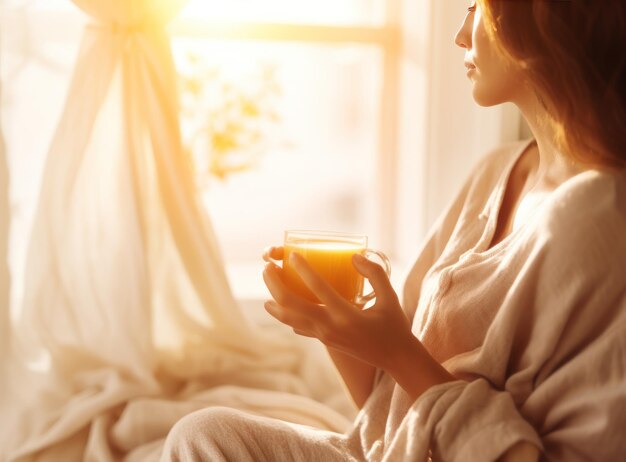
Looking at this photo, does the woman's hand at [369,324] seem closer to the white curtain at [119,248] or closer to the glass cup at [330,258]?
the glass cup at [330,258]

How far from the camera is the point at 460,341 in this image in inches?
44.6

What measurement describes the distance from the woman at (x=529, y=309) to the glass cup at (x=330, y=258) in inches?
1.1

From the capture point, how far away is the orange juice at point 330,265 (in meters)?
1.04

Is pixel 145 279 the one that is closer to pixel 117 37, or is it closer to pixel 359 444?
pixel 117 37

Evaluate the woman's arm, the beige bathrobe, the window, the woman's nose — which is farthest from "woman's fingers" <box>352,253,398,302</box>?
the window

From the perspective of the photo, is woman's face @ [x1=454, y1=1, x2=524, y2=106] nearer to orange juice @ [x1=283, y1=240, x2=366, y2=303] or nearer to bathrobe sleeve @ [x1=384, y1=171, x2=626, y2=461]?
bathrobe sleeve @ [x1=384, y1=171, x2=626, y2=461]

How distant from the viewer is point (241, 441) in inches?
44.0

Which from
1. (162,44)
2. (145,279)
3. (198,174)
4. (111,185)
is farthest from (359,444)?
(198,174)

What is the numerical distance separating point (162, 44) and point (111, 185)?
1.38ft

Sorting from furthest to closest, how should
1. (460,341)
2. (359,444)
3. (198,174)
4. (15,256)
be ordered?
(198,174)
(15,256)
(359,444)
(460,341)

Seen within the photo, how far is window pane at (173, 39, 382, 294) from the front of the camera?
265 cm

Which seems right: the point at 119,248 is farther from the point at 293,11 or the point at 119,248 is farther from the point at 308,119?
the point at 293,11

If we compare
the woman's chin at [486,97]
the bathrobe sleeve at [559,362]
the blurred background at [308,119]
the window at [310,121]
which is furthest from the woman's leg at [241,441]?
the window at [310,121]

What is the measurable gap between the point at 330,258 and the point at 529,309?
285 millimetres
